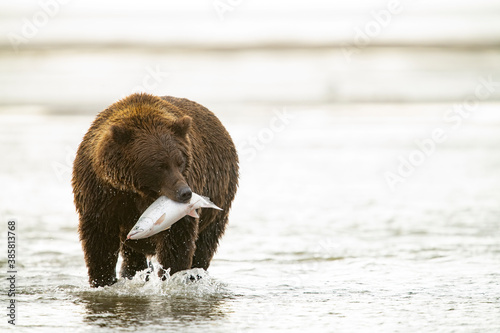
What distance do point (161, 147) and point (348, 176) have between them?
34.7 ft

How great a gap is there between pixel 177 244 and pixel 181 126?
988 millimetres

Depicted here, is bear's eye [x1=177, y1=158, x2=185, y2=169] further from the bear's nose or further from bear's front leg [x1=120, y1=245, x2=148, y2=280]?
bear's front leg [x1=120, y1=245, x2=148, y2=280]

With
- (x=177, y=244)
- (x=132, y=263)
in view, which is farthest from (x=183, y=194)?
(x=132, y=263)

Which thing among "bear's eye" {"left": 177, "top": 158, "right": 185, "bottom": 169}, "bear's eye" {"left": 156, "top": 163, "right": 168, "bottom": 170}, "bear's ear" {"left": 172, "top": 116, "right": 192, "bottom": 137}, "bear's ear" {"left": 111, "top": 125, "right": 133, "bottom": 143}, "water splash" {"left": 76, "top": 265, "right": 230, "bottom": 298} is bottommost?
"water splash" {"left": 76, "top": 265, "right": 230, "bottom": 298}

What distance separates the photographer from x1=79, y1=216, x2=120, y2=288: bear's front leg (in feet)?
23.1

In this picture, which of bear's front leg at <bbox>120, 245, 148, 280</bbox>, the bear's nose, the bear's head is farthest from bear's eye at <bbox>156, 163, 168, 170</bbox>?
bear's front leg at <bbox>120, 245, 148, 280</bbox>

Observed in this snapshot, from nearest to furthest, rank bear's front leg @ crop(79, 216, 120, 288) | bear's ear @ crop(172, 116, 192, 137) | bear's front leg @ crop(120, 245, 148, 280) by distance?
bear's ear @ crop(172, 116, 192, 137)
bear's front leg @ crop(79, 216, 120, 288)
bear's front leg @ crop(120, 245, 148, 280)

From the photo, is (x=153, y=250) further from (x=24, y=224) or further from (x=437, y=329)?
(x=24, y=224)

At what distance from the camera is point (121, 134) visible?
21.9 feet

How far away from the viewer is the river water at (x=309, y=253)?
21.0 feet

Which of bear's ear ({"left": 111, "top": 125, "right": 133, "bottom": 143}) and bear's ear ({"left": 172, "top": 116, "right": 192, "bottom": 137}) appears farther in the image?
bear's ear ({"left": 172, "top": 116, "right": 192, "bottom": 137})

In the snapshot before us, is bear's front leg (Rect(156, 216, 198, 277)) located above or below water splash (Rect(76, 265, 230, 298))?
above

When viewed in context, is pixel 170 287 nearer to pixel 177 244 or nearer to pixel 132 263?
pixel 177 244

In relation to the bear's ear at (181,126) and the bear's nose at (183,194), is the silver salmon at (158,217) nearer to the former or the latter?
the bear's nose at (183,194)
